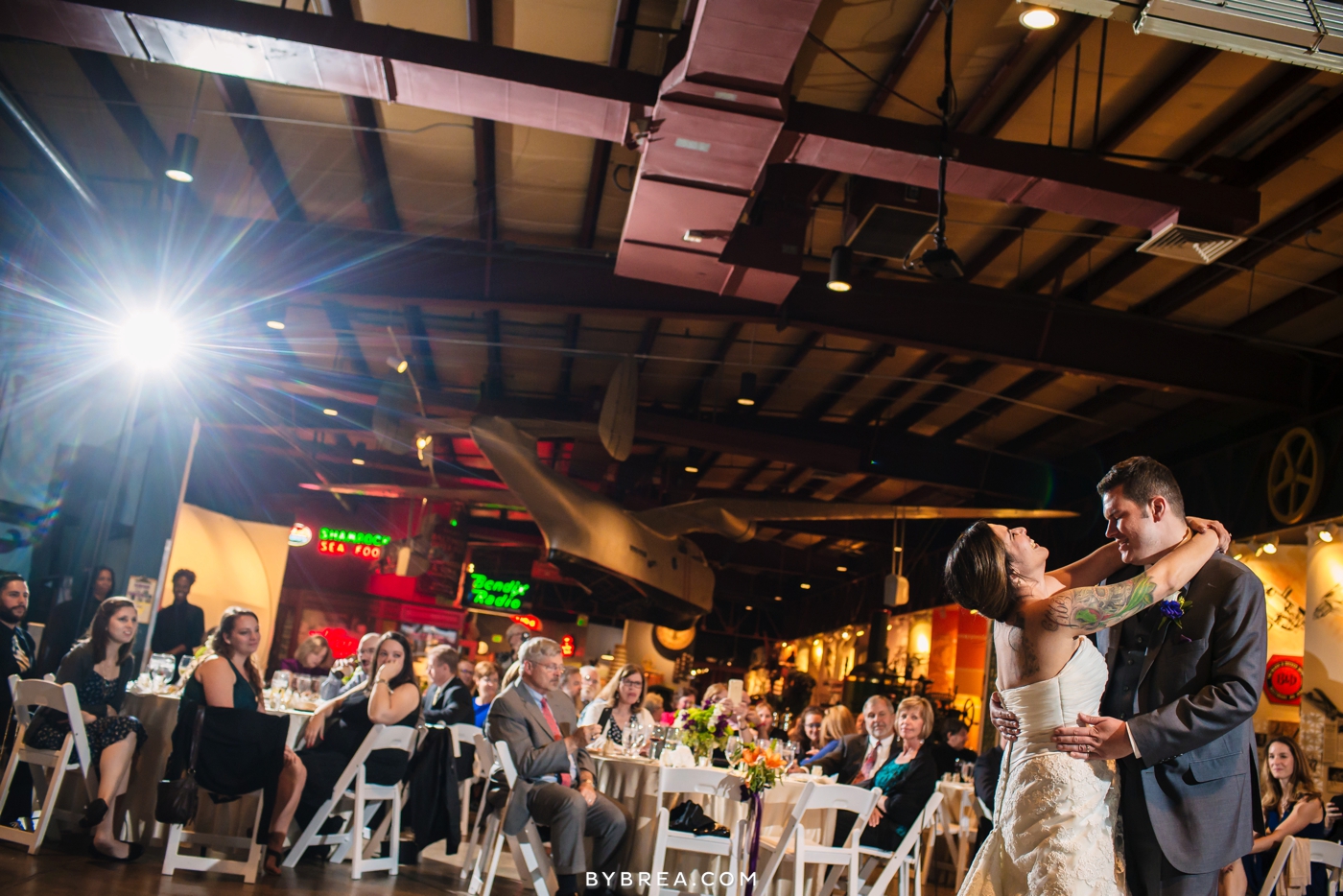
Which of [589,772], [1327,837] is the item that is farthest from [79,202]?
[1327,837]

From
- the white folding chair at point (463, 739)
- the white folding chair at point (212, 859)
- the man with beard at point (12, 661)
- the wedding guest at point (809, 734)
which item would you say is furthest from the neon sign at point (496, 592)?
the white folding chair at point (212, 859)

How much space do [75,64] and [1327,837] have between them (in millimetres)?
8999

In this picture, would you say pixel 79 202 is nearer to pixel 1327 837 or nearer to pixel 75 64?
pixel 75 64

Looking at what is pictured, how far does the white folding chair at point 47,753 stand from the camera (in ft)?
15.1

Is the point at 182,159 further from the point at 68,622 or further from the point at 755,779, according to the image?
the point at 755,779

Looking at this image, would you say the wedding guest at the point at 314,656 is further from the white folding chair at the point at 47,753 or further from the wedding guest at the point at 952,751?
the wedding guest at the point at 952,751

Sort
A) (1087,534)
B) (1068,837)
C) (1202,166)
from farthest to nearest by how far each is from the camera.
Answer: (1087,534) → (1202,166) → (1068,837)

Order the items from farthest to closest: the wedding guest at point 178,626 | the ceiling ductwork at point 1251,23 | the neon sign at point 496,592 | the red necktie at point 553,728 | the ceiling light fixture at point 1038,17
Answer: the neon sign at point 496,592, the wedding guest at point 178,626, the red necktie at point 553,728, the ceiling light fixture at point 1038,17, the ceiling ductwork at point 1251,23

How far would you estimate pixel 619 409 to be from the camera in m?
8.76

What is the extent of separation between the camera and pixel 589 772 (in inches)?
198

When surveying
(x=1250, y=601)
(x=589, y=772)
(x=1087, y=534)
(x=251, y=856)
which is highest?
(x=1087, y=534)

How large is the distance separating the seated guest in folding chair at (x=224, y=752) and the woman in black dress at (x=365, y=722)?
12 cm

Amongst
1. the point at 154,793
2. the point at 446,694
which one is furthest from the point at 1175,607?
the point at 446,694

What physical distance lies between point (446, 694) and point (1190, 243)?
5.47 meters
